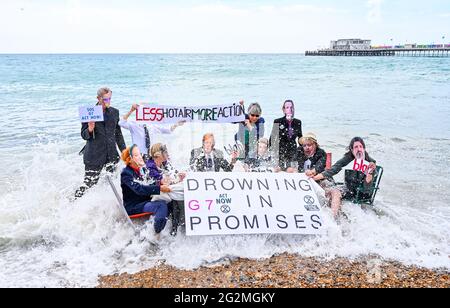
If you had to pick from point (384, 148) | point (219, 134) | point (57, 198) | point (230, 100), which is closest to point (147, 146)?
point (57, 198)

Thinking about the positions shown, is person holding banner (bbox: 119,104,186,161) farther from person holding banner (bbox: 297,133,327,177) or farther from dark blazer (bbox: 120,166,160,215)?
person holding banner (bbox: 297,133,327,177)

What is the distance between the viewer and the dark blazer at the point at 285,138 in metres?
7.72

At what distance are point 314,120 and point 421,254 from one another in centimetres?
1374

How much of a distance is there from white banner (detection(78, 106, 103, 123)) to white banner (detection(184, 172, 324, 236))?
1800mm

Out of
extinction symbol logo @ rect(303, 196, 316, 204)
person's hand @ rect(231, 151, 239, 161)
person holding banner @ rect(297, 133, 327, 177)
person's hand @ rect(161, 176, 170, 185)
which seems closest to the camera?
person's hand @ rect(161, 176, 170, 185)

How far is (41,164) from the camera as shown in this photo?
31.1ft

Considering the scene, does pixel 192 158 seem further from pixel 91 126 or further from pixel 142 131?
pixel 91 126

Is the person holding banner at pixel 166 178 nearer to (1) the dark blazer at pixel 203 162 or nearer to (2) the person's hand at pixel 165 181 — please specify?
(2) the person's hand at pixel 165 181

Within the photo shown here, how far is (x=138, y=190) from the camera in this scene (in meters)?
5.68

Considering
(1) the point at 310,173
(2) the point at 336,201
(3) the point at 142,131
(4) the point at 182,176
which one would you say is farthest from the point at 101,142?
(2) the point at 336,201

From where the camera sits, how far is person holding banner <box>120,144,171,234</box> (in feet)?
18.6

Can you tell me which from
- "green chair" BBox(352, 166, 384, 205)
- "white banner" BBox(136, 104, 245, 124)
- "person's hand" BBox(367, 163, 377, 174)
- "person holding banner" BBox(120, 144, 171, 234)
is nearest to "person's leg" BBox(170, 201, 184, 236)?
"person holding banner" BBox(120, 144, 171, 234)

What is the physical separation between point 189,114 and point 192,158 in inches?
39.5
